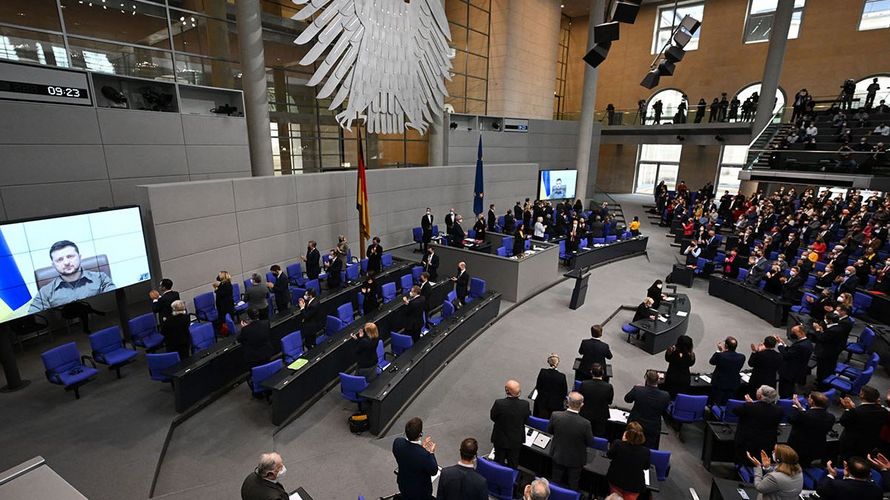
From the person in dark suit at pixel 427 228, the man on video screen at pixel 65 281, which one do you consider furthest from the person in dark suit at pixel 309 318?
the person in dark suit at pixel 427 228

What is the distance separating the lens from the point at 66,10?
463 inches

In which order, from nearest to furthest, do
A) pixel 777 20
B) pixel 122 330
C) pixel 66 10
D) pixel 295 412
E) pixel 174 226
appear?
pixel 295 412
pixel 122 330
pixel 174 226
pixel 66 10
pixel 777 20

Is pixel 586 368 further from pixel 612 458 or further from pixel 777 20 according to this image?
pixel 777 20

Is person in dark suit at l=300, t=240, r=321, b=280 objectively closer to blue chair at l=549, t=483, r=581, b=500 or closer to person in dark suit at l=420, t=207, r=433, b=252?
person in dark suit at l=420, t=207, r=433, b=252

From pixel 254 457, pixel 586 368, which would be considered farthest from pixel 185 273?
pixel 586 368

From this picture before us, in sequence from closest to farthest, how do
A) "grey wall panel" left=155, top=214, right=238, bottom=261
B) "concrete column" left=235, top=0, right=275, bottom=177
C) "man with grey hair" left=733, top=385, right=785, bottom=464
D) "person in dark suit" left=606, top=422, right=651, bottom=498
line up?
"person in dark suit" left=606, top=422, right=651, bottom=498
"man with grey hair" left=733, top=385, right=785, bottom=464
"grey wall panel" left=155, top=214, right=238, bottom=261
"concrete column" left=235, top=0, right=275, bottom=177

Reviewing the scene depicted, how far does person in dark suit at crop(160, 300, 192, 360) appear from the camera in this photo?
6.81 metres

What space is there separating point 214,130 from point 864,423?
12824mm

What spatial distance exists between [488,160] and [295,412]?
1506 centimetres

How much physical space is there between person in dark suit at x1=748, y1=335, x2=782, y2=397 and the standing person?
918mm

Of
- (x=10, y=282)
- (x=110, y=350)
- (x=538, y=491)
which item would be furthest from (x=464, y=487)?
(x=10, y=282)

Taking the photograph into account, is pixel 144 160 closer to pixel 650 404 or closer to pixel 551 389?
pixel 551 389

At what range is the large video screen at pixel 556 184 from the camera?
21.0m

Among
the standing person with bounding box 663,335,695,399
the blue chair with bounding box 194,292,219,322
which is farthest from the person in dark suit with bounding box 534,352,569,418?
the blue chair with bounding box 194,292,219,322
